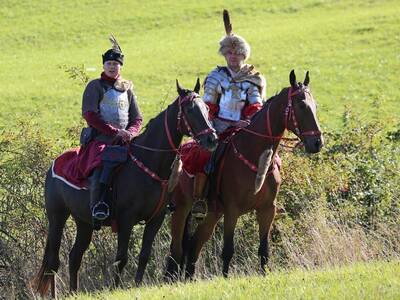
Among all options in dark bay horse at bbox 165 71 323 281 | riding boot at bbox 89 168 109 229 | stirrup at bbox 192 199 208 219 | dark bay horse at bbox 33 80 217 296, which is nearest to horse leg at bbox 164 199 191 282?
dark bay horse at bbox 165 71 323 281

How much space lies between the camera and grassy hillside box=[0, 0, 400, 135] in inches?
1271

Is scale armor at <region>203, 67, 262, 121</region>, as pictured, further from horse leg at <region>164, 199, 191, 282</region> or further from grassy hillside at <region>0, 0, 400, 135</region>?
grassy hillside at <region>0, 0, 400, 135</region>

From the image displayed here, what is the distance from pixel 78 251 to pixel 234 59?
3.21m

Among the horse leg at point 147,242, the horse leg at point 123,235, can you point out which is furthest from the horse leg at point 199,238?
the horse leg at point 123,235

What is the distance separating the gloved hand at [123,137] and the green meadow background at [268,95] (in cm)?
190

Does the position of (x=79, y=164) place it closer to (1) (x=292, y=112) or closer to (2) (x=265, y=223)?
(2) (x=265, y=223)

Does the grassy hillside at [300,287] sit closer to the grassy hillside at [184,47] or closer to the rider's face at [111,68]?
the rider's face at [111,68]

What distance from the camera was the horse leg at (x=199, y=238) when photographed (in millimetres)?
12422

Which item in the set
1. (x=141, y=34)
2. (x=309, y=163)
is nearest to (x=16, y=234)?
(x=309, y=163)

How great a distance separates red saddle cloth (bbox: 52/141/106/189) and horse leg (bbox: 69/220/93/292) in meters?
0.80

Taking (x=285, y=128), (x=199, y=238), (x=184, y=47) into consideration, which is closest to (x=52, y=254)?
(x=199, y=238)

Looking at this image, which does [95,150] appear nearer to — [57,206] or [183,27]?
[57,206]

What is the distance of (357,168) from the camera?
14672 mm

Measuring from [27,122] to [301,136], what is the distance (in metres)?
4.77
